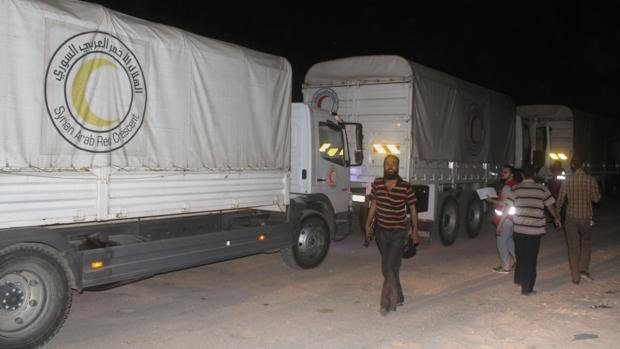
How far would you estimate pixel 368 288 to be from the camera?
7.36 metres

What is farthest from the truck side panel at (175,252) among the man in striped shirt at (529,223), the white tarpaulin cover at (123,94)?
the man in striped shirt at (529,223)

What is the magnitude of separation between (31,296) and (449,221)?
847 centimetres

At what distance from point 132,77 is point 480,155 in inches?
371

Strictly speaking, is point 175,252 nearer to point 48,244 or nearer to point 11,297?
point 48,244

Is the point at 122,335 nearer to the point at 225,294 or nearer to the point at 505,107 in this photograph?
the point at 225,294

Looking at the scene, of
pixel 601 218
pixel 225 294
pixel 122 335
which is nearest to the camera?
pixel 122 335

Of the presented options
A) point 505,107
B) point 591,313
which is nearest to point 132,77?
point 591,313

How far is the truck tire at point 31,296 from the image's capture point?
4.74m

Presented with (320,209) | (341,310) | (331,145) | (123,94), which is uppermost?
(123,94)

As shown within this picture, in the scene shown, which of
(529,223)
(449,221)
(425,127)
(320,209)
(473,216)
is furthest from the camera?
(473,216)

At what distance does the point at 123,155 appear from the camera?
18.5ft

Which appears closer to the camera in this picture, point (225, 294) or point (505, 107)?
point (225, 294)

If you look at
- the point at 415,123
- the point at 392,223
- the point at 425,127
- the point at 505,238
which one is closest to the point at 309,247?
the point at 392,223

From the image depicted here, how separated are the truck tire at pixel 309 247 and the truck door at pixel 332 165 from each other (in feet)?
1.57
